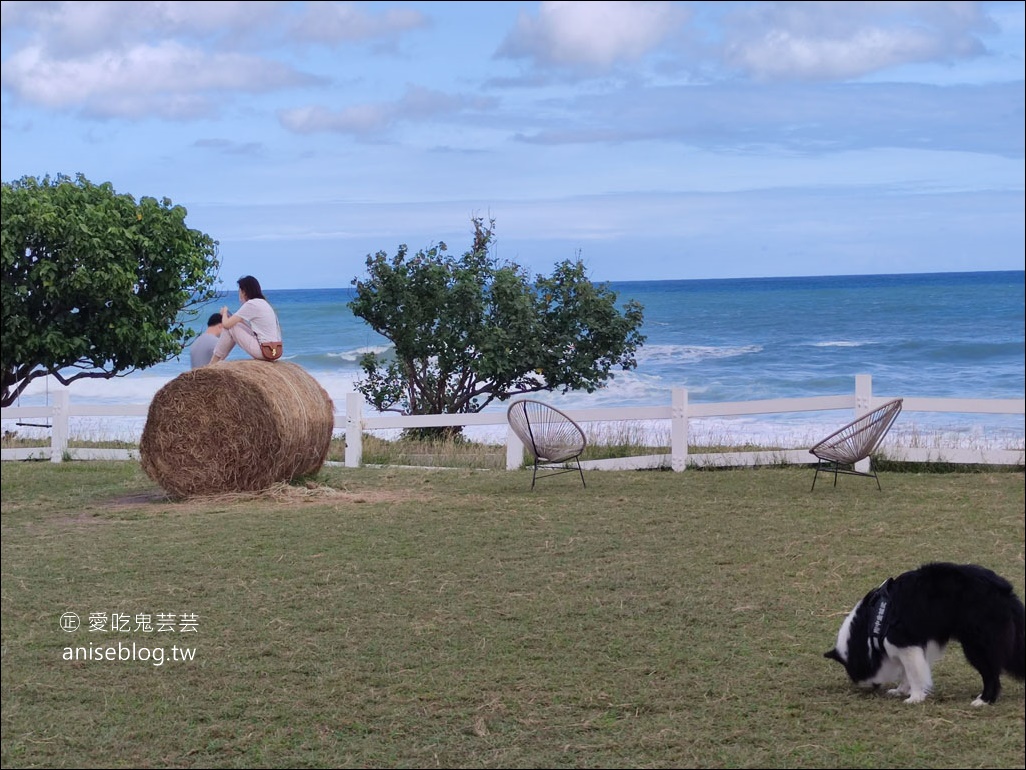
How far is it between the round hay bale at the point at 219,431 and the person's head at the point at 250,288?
1.44 feet

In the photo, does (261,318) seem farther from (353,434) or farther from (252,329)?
(353,434)

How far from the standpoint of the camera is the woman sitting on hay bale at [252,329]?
502cm

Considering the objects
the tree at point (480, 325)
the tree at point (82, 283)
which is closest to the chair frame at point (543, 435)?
the tree at point (480, 325)

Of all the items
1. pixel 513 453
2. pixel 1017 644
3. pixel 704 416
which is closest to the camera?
pixel 1017 644

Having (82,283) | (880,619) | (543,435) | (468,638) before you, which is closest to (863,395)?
(543,435)

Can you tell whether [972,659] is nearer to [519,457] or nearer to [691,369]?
[519,457]

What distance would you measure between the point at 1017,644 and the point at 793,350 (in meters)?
23.2

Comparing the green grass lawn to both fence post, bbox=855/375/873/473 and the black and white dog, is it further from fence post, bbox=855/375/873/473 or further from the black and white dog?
fence post, bbox=855/375/873/473

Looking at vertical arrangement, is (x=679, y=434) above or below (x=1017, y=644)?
above

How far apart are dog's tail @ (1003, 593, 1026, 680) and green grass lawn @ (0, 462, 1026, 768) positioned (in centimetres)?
7

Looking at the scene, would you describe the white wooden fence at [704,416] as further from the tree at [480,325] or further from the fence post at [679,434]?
the tree at [480,325]

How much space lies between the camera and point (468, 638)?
305 cm

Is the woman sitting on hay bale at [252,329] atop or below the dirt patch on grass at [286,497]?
atop

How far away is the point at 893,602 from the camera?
104 inches
